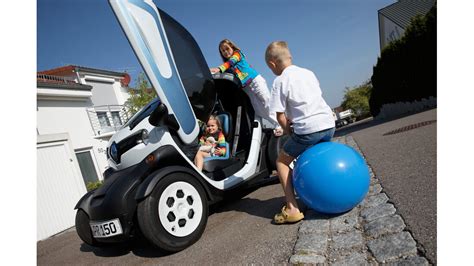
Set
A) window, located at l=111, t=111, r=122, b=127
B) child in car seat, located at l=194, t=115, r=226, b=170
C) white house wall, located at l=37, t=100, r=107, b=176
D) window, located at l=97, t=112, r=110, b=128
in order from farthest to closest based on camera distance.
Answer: window, located at l=111, t=111, r=122, b=127 < window, located at l=97, t=112, r=110, b=128 < white house wall, located at l=37, t=100, r=107, b=176 < child in car seat, located at l=194, t=115, r=226, b=170

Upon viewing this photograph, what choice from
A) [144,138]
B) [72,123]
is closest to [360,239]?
[144,138]

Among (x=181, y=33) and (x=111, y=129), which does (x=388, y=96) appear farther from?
(x=111, y=129)

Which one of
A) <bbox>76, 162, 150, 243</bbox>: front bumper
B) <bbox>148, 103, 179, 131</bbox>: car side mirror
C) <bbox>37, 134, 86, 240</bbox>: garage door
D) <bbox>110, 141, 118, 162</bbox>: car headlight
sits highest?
<bbox>148, 103, 179, 131</bbox>: car side mirror

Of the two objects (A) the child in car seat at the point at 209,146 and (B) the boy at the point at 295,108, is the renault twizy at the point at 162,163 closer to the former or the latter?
(A) the child in car seat at the point at 209,146

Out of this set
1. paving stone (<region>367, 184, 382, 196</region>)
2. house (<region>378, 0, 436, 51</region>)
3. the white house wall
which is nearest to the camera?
paving stone (<region>367, 184, 382, 196</region>)

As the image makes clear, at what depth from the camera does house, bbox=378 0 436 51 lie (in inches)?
922

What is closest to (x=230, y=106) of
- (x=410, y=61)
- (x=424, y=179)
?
(x=424, y=179)

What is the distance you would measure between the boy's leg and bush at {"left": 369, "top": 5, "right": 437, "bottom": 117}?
1119 centimetres

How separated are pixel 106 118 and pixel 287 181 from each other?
20.4m

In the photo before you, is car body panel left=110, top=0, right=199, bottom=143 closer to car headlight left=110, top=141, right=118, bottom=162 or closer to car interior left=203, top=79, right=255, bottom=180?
car headlight left=110, top=141, right=118, bottom=162

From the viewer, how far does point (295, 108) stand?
261 centimetres

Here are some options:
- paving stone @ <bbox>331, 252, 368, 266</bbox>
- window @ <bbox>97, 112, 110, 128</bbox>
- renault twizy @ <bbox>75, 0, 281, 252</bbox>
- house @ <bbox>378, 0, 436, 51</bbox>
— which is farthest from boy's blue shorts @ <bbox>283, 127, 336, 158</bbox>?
house @ <bbox>378, 0, 436, 51</bbox>

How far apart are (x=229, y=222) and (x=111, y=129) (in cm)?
1775

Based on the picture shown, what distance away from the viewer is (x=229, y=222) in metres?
3.13
